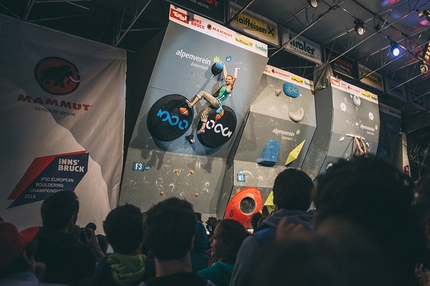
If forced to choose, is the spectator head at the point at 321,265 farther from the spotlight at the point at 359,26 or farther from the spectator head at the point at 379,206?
the spotlight at the point at 359,26

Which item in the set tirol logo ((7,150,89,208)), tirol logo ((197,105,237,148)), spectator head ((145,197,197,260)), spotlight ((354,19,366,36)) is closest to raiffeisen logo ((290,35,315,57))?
spotlight ((354,19,366,36))

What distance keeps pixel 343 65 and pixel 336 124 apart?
276 cm

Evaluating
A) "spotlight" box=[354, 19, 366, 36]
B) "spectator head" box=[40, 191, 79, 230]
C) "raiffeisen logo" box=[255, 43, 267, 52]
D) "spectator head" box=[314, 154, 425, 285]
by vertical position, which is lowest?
"spectator head" box=[40, 191, 79, 230]

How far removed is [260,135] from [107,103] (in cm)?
444

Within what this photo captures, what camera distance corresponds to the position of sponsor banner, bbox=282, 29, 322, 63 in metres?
9.12

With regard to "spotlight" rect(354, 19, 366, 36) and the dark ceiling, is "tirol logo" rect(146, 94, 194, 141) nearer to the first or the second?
the dark ceiling

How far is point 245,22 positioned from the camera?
8133 millimetres

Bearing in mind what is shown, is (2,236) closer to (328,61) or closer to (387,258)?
(387,258)

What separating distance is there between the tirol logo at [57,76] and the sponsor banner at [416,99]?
45.0ft

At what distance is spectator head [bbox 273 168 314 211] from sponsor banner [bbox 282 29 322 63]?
303 inches

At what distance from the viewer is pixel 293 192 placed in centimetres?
185

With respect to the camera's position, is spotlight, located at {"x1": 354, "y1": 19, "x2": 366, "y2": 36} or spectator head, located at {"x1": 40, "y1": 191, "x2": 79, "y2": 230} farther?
spotlight, located at {"x1": 354, "y1": 19, "x2": 366, "y2": 36}

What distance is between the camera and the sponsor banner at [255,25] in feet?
25.9

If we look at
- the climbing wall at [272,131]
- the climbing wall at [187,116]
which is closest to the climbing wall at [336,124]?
the climbing wall at [272,131]
